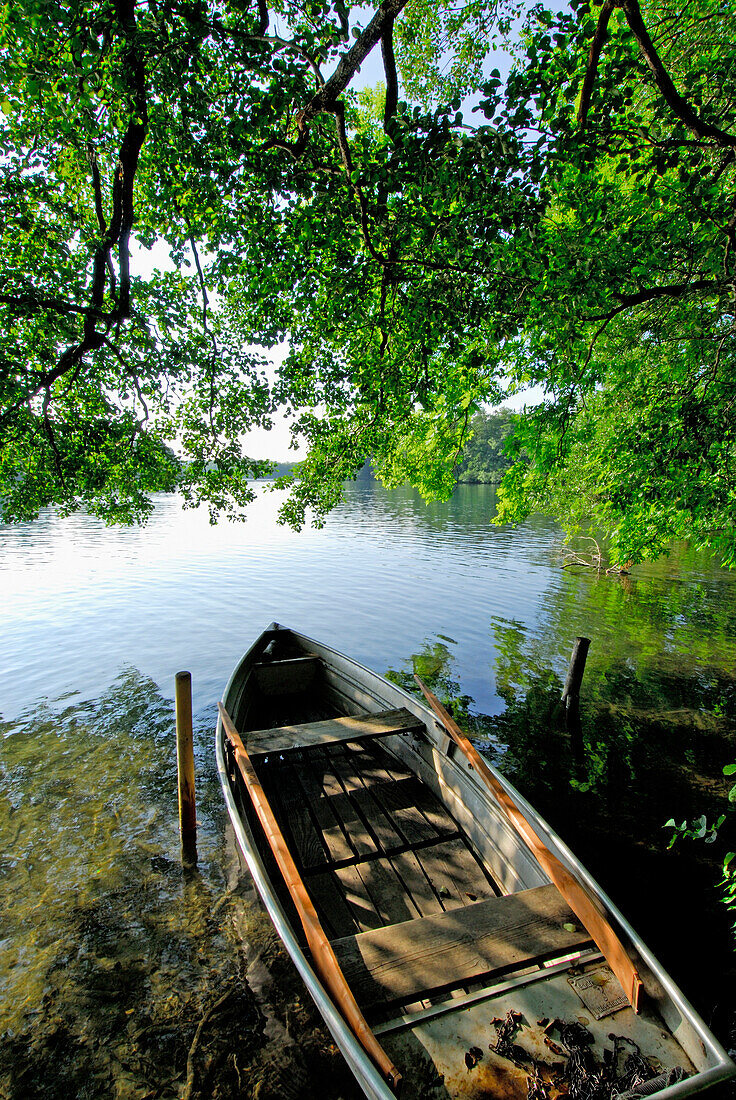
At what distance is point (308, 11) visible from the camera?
5.46 metres

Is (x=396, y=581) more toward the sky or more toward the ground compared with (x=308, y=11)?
more toward the ground

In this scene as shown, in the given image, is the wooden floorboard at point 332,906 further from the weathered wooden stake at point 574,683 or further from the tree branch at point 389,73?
the tree branch at point 389,73

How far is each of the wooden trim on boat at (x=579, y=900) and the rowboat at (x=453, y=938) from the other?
16 mm

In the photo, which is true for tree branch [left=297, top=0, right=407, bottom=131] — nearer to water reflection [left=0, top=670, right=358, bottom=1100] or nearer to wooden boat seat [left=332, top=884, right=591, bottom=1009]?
wooden boat seat [left=332, top=884, right=591, bottom=1009]

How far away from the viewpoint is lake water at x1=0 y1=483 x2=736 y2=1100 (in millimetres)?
4645

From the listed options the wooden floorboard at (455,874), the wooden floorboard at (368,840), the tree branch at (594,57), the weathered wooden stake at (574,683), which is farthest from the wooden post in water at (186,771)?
the tree branch at (594,57)

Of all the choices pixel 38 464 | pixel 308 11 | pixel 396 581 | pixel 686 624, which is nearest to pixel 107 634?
pixel 38 464

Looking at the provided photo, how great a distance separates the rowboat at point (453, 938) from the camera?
3.33 meters

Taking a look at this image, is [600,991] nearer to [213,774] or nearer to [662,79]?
[213,774]

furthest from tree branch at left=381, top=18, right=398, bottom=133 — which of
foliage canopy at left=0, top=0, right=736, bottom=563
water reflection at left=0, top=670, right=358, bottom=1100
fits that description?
water reflection at left=0, top=670, right=358, bottom=1100

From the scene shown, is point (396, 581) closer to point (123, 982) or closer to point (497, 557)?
point (497, 557)

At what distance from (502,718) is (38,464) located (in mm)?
11767

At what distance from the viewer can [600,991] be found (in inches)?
152

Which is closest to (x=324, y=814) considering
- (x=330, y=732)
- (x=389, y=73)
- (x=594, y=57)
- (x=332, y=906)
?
(x=330, y=732)
